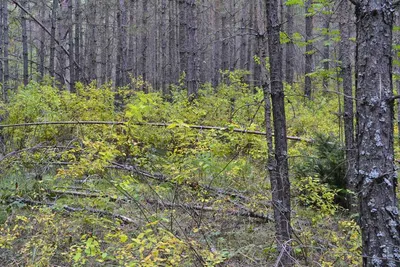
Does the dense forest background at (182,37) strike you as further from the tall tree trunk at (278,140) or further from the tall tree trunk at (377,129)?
the tall tree trunk at (377,129)

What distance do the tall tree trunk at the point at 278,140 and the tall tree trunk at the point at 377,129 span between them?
90cm

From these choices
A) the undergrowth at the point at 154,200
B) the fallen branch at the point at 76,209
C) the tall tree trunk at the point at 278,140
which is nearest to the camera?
the tall tree trunk at the point at 278,140

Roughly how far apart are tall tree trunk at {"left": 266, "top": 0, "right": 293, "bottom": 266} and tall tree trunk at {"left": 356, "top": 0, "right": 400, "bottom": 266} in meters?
0.90

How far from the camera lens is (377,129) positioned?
2.35 metres

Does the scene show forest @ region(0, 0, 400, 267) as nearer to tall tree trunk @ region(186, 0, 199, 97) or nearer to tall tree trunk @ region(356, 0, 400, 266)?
tall tree trunk @ region(356, 0, 400, 266)

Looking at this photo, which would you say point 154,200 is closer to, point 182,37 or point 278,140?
point 278,140

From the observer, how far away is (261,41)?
3445 millimetres

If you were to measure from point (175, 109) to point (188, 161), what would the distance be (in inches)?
159

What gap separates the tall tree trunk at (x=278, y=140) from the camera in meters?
3.22

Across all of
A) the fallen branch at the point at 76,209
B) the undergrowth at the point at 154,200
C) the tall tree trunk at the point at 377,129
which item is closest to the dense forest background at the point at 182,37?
the tall tree trunk at the point at 377,129

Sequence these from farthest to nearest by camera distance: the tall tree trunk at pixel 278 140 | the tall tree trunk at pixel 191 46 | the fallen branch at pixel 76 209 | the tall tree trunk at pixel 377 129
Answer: the tall tree trunk at pixel 191 46
the fallen branch at pixel 76 209
the tall tree trunk at pixel 278 140
the tall tree trunk at pixel 377 129

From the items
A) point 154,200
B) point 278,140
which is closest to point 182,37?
point 154,200

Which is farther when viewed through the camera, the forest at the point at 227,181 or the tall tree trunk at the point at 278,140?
the tall tree trunk at the point at 278,140

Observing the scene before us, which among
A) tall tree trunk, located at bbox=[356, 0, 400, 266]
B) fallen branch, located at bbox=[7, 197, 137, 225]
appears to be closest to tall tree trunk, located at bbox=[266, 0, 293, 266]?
tall tree trunk, located at bbox=[356, 0, 400, 266]
